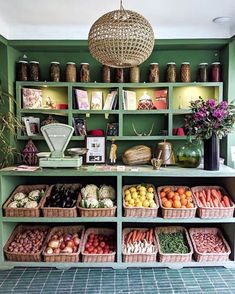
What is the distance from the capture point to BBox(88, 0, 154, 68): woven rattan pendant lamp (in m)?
1.78

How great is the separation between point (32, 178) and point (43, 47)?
1.52 meters

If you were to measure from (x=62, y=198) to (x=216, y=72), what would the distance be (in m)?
2.18

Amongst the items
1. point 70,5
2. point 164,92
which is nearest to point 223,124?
point 164,92

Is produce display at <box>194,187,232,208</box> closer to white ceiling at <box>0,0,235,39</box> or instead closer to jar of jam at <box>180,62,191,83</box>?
jar of jam at <box>180,62,191,83</box>

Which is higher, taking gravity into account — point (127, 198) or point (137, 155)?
point (137, 155)

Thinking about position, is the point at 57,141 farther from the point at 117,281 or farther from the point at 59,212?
the point at 117,281

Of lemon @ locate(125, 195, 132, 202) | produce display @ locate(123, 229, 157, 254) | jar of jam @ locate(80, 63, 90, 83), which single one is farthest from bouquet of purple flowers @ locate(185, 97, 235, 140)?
jar of jam @ locate(80, 63, 90, 83)

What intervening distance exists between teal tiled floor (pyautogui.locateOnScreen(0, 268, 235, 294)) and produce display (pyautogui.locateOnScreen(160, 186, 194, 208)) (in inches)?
24.6

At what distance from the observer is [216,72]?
3506 millimetres

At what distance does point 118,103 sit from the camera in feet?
11.6

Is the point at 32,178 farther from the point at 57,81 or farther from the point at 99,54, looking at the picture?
the point at 99,54

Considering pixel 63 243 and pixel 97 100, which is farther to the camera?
pixel 97 100

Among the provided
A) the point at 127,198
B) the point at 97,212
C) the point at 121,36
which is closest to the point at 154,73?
the point at 127,198

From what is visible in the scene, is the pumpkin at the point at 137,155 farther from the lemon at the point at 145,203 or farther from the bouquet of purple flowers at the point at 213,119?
the bouquet of purple flowers at the point at 213,119
